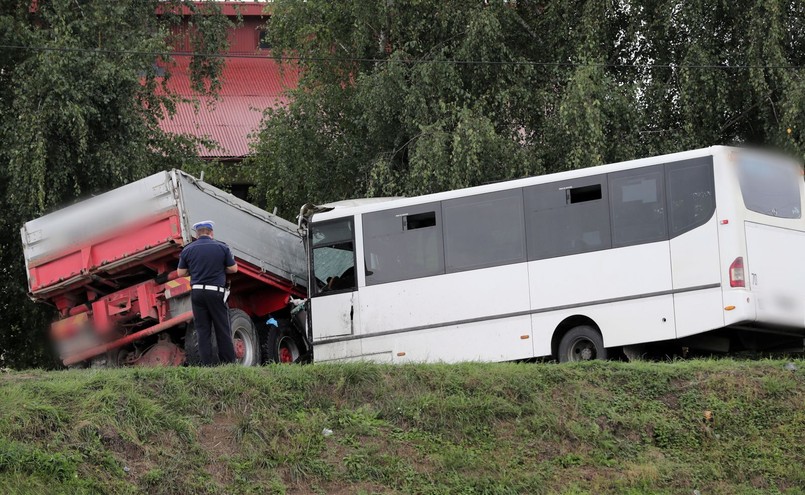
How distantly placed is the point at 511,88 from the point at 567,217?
7084mm

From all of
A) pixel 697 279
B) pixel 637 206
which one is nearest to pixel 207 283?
pixel 637 206

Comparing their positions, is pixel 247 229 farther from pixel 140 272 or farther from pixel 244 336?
pixel 140 272

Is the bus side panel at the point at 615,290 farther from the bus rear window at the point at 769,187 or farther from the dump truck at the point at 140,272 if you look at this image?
the dump truck at the point at 140,272

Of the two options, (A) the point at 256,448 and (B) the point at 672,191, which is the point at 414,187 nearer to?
(B) the point at 672,191

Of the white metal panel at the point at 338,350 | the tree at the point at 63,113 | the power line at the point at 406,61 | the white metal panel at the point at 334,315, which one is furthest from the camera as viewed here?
the power line at the point at 406,61

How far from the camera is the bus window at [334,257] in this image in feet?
54.1

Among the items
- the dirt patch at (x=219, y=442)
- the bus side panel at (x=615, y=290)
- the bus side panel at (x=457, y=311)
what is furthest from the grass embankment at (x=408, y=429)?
the bus side panel at (x=457, y=311)

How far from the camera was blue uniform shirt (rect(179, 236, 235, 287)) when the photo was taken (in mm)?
13078

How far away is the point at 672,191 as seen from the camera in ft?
46.8

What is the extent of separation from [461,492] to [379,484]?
729 millimetres

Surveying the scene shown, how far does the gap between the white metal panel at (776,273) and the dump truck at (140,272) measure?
263 inches

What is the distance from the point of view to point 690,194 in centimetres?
1412

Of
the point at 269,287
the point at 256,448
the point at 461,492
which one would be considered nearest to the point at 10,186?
the point at 269,287

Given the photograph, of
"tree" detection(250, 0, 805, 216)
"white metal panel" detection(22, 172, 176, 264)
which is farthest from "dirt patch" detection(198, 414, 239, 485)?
"tree" detection(250, 0, 805, 216)
